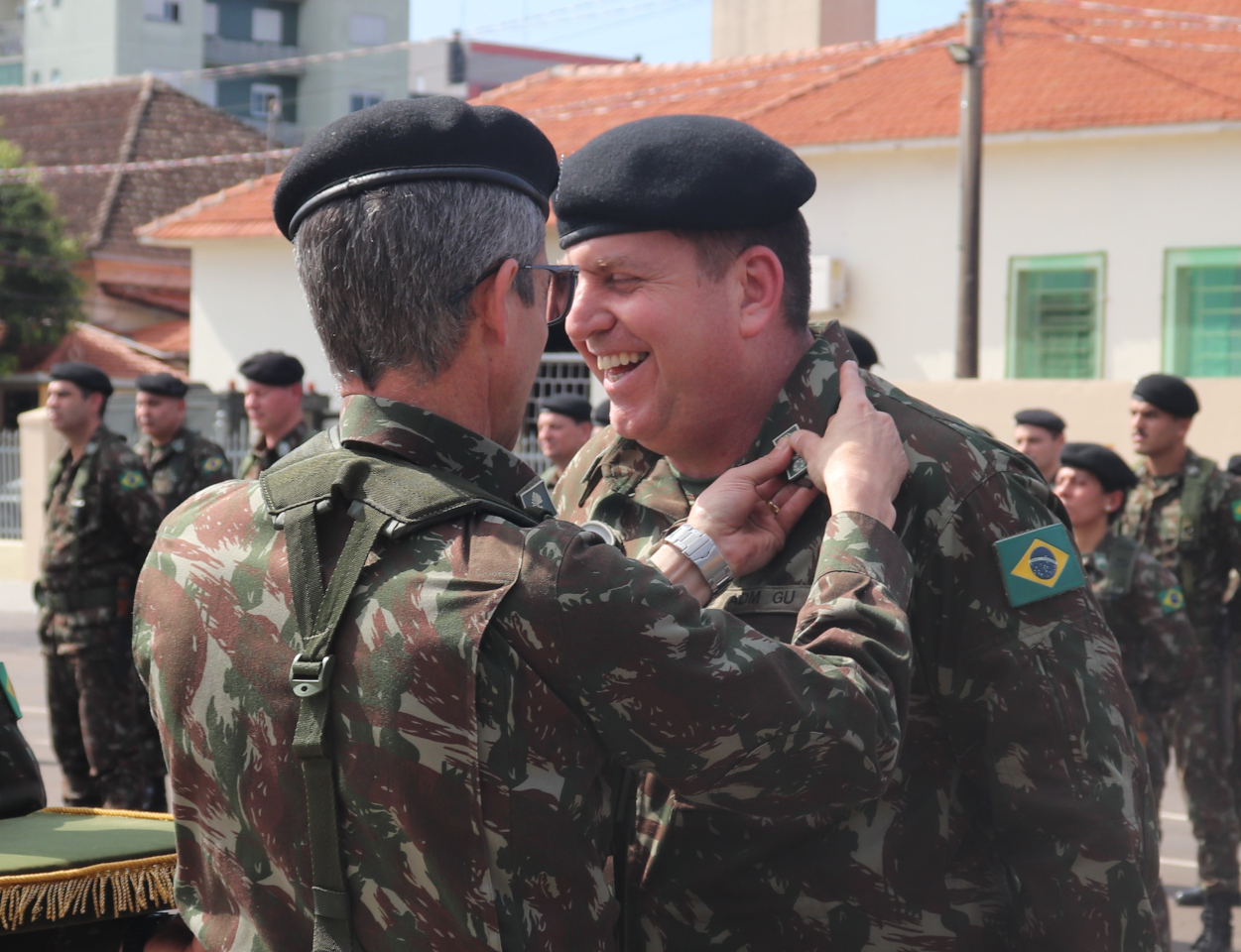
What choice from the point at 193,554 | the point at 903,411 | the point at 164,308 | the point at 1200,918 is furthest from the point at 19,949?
the point at 164,308

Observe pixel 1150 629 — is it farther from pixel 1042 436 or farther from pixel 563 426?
pixel 563 426

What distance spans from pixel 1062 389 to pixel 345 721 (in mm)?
11303

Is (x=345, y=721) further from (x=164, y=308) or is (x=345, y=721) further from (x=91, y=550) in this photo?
(x=164, y=308)

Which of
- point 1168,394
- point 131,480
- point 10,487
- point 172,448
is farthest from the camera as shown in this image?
point 10,487

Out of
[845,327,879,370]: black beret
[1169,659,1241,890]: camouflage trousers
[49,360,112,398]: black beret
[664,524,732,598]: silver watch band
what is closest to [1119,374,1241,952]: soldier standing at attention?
[1169,659,1241,890]: camouflage trousers

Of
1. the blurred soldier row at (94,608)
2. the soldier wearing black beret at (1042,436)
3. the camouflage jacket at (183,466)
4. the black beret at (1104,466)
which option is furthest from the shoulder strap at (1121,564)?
the camouflage jacket at (183,466)

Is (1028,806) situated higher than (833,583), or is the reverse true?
(833,583)

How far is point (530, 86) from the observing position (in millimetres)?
21844

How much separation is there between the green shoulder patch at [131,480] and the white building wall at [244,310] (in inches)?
539

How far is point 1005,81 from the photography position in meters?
15.7

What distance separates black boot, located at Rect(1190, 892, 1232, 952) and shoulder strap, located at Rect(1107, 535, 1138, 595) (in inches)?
45.6

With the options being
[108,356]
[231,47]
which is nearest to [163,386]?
[108,356]

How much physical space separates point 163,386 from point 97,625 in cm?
182

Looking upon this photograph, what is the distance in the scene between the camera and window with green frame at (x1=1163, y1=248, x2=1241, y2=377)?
13.8 metres
